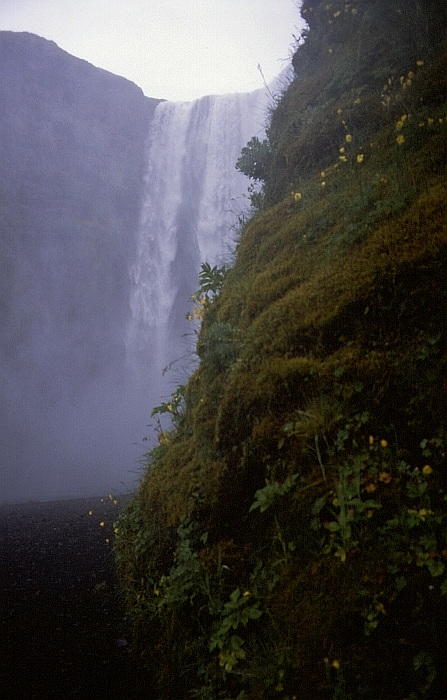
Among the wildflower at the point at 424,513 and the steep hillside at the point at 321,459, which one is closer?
the steep hillside at the point at 321,459

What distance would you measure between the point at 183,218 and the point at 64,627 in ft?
113

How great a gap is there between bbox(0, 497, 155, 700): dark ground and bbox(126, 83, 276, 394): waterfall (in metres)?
27.4

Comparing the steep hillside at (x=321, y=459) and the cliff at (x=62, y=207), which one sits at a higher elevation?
the cliff at (x=62, y=207)

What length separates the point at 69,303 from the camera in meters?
37.8

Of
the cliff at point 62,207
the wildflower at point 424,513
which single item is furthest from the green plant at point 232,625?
the cliff at point 62,207

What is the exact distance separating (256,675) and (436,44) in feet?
24.0

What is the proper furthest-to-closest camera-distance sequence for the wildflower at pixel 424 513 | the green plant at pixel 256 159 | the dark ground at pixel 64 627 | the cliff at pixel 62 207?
the cliff at pixel 62 207
the green plant at pixel 256 159
the dark ground at pixel 64 627
the wildflower at pixel 424 513

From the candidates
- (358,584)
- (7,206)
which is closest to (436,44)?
(358,584)

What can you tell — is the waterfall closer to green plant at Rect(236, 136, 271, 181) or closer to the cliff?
the cliff

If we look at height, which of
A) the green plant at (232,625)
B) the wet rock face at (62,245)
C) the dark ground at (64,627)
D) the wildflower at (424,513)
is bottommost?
the dark ground at (64,627)

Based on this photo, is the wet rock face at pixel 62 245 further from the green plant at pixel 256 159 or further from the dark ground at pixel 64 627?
the green plant at pixel 256 159

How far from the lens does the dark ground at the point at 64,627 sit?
3652 mm

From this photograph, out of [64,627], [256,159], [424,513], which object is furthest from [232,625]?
[256,159]

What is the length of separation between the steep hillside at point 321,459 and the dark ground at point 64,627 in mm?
326
